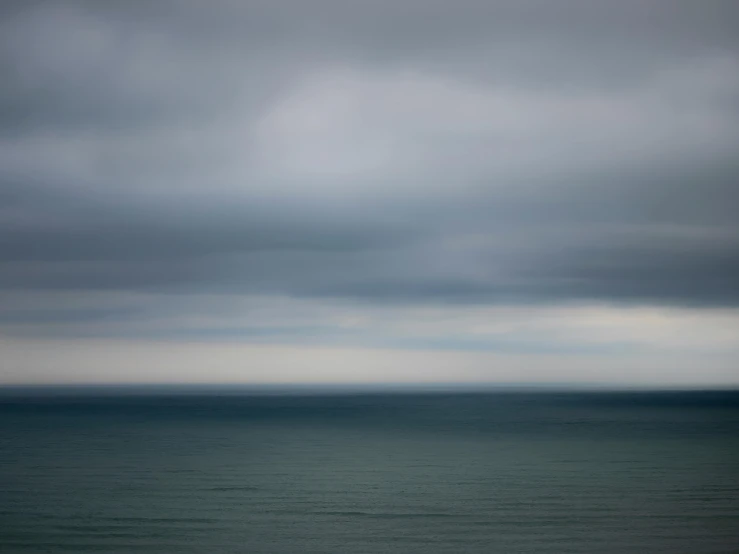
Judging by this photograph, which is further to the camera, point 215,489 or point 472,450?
point 472,450

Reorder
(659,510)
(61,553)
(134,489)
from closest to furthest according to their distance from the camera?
(61,553) → (659,510) → (134,489)

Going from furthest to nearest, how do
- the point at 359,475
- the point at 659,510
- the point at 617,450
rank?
the point at 617,450
the point at 359,475
the point at 659,510

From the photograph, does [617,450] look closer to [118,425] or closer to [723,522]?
[723,522]

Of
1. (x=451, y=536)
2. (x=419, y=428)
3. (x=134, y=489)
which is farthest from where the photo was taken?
(x=419, y=428)

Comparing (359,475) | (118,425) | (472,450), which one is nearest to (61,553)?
(359,475)

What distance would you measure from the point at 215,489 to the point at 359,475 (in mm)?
11413

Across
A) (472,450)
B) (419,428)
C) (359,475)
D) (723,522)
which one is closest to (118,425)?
(419,428)

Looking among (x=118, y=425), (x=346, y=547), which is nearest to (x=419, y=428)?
(x=118, y=425)

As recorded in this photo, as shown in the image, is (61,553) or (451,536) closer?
(61,553)

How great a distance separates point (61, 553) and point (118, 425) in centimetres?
9001

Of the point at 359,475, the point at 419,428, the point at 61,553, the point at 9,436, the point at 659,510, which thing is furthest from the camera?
the point at 419,428

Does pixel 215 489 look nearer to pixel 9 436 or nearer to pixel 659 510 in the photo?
pixel 659 510

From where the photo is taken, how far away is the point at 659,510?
4034 cm

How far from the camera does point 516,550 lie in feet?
Result: 105
